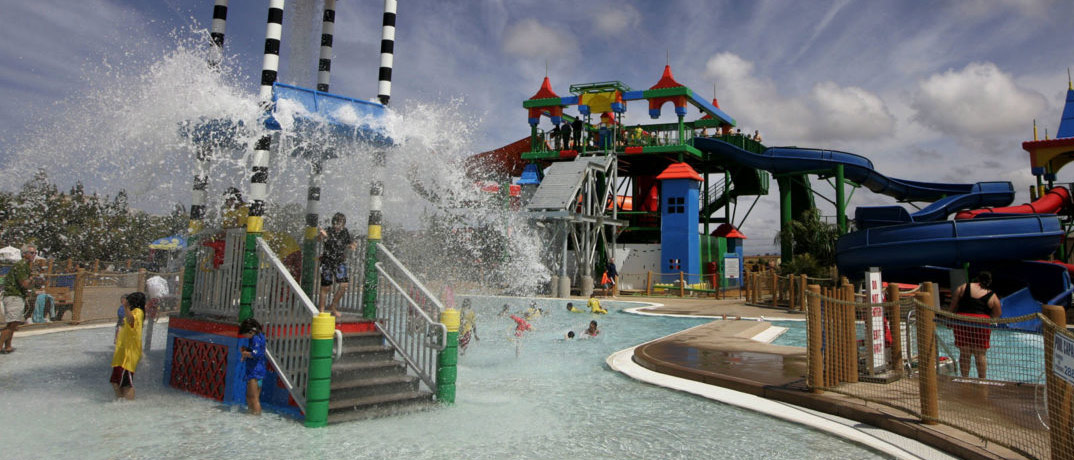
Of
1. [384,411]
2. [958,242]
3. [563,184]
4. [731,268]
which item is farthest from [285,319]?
[731,268]

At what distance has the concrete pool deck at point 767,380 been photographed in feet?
19.0

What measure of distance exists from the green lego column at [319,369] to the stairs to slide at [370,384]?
26 centimetres

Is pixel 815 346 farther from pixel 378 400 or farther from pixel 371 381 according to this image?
pixel 371 381

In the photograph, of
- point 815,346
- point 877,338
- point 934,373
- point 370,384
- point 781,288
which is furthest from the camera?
point 781,288

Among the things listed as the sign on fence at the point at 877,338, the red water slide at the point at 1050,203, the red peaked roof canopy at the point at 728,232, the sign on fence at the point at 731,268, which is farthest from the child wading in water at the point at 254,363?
the red peaked roof canopy at the point at 728,232

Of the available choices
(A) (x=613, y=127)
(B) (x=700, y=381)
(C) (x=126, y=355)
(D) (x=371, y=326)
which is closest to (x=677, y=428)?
(B) (x=700, y=381)

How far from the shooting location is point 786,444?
605cm

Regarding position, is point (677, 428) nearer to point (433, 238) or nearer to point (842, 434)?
point (842, 434)

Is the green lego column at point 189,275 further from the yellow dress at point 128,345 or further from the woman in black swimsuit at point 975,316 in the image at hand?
the woman in black swimsuit at point 975,316

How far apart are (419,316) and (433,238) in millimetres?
22931

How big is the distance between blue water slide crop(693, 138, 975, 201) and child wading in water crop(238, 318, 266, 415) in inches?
1253

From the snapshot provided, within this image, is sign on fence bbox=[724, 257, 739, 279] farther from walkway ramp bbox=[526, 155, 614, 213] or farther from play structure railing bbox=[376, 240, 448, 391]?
play structure railing bbox=[376, 240, 448, 391]

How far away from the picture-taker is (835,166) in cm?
3297

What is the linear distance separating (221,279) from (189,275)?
1.01m
